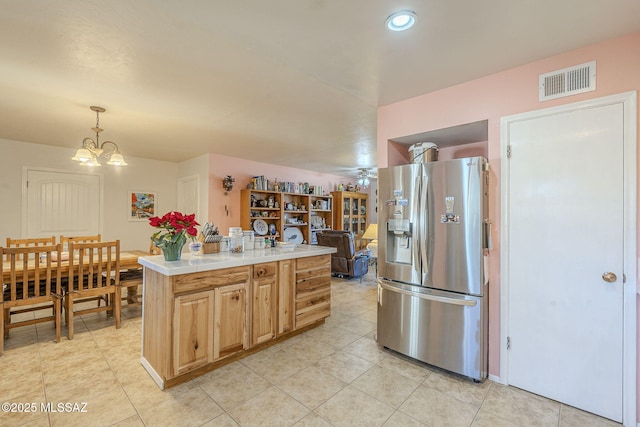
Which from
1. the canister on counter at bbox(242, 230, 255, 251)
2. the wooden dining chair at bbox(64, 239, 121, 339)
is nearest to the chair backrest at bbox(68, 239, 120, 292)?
the wooden dining chair at bbox(64, 239, 121, 339)

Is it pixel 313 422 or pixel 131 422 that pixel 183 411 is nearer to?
pixel 131 422

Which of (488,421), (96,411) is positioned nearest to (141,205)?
(96,411)

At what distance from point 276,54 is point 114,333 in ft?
10.7

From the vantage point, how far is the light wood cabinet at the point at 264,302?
2545 mm

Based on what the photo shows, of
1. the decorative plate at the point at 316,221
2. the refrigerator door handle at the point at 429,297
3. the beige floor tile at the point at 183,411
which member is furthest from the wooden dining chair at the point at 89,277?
the decorative plate at the point at 316,221

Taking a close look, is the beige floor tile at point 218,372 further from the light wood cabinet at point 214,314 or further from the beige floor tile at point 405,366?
the beige floor tile at point 405,366

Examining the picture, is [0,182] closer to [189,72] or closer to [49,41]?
[49,41]

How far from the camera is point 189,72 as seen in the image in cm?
229

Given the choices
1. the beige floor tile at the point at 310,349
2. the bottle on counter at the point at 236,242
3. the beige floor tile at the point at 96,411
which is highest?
the bottle on counter at the point at 236,242

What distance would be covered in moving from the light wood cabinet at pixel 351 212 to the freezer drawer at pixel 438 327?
4.43 meters

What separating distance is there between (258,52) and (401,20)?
997 mm

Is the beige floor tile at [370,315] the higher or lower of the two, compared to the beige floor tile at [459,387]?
higher

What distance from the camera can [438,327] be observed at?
2.31 meters

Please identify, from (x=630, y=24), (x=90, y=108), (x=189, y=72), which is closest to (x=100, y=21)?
(x=189, y=72)
